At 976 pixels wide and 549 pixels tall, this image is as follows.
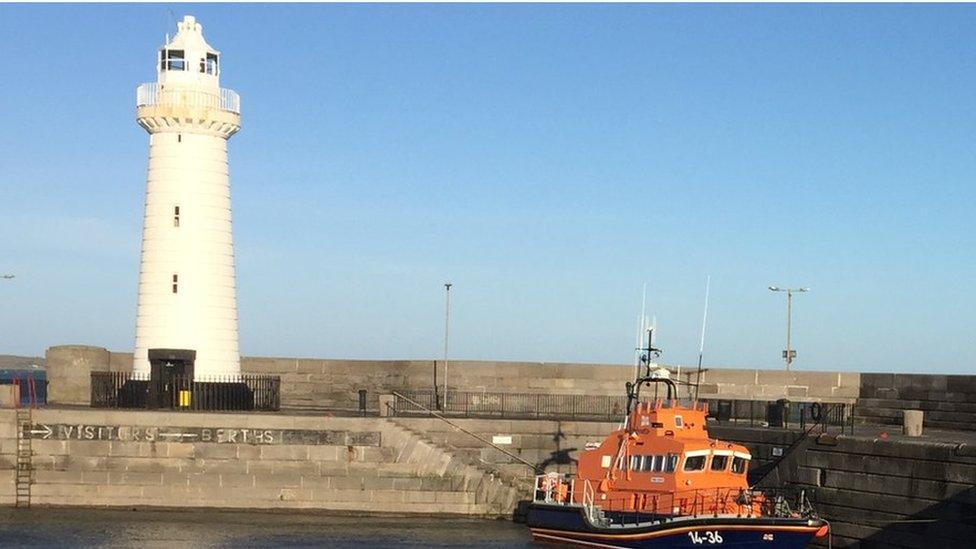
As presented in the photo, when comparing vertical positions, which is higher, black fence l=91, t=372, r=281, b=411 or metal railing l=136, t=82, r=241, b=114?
metal railing l=136, t=82, r=241, b=114

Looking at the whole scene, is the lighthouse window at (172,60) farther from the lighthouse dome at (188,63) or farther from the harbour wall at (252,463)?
the harbour wall at (252,463)

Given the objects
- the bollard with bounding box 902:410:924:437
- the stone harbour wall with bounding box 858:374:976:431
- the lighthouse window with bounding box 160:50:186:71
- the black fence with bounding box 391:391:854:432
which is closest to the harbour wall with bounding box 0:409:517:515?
the black fence with bounding box 391:391:854:432

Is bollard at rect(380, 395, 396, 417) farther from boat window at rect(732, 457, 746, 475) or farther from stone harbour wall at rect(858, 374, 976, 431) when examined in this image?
stone harbour wall at rect(858, 374, 976, 431)

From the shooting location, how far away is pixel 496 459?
132ft

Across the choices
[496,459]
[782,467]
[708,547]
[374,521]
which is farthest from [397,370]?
[708,547]

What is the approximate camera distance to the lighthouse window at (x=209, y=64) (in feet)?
141

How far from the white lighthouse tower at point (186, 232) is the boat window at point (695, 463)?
16.6 meters

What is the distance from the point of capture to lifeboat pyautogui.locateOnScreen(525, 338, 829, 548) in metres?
29.0

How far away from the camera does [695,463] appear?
31.1 meters

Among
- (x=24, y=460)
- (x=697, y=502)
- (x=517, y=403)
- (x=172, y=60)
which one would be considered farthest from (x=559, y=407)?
(x=24, y=460)

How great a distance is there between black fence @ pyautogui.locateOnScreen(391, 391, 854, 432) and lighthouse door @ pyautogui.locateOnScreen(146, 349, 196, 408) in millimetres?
6168

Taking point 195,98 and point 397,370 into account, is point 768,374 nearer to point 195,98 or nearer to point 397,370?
point 397,370

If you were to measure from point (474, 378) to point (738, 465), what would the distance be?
15212 millimetres

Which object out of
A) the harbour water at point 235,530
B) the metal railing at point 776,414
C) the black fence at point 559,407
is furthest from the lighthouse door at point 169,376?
the metal railing at point 776,414
